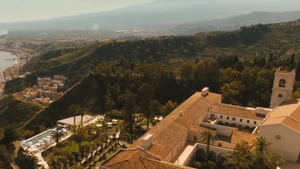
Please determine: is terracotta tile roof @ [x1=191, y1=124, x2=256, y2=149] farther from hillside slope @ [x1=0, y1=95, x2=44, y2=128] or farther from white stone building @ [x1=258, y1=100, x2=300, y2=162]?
hillside slope @ [x1=0, y1=95, x2=44, y2=128]

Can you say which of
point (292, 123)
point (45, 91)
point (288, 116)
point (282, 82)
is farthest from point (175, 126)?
point (45, 91)

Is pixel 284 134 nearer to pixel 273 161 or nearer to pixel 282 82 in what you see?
pixel 273 161

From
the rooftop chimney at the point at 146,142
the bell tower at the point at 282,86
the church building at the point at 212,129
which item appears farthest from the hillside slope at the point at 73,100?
the bell tower at the point at 282,86

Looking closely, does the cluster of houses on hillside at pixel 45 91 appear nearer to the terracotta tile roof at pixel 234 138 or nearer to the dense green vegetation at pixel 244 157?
the terracotta tile roof at pixel 234 138

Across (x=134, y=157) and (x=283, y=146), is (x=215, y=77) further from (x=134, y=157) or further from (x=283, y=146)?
(x=134, y=157)

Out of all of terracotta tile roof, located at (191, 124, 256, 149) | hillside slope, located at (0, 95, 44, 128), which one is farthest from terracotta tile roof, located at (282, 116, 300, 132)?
hillside slope, located at (0, 95, 44, 128)

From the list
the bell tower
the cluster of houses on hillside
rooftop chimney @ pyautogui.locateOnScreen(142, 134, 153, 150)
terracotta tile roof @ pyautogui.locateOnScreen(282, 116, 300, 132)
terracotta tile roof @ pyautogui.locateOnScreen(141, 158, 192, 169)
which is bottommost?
the cluster of houses on hillside
